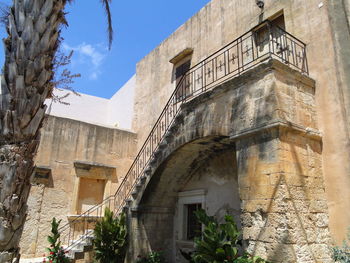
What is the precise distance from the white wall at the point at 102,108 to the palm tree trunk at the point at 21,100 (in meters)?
9.80

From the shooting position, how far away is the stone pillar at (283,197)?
443 cm

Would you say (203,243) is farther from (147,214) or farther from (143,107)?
(143,107)

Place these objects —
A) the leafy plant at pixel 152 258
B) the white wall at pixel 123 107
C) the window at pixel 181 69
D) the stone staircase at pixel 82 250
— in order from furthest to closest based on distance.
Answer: the white wall at pixel 123 107 → the window at pixel 181 69 → the leafy plant at pixel 152 258 → the stone staircase at pixel 82 250

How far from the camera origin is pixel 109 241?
26.6 feet

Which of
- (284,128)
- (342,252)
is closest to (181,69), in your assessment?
(284,128)

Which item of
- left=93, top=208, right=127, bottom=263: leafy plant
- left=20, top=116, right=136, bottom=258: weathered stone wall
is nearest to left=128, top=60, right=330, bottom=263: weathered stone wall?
left=93, top=208, right=127, bottom=263: leafy plant

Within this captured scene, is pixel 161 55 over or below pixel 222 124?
over

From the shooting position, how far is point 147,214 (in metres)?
8.48

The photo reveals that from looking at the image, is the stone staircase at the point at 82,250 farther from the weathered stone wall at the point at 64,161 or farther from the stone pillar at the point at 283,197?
the stone pillar at the point at 283,197

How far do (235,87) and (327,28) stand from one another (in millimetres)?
2133

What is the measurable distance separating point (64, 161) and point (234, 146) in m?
6.05

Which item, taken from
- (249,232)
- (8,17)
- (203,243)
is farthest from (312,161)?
(8,17)

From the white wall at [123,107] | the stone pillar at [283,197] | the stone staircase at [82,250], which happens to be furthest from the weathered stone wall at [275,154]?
the white wall at [123,107]

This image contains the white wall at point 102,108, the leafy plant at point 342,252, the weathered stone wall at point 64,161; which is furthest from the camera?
the white wall at point 102,108
